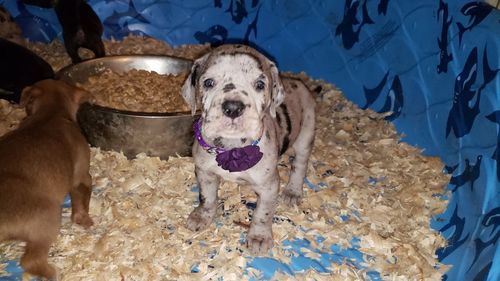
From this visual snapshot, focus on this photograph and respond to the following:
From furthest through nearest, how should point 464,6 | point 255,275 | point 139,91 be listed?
1. point 139,91
2. point 464,6
3. point 255,275

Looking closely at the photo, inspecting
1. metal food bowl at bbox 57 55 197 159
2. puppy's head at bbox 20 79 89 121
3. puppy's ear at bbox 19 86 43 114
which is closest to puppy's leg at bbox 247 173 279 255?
metal food bowl at bbox 57 55 197 159

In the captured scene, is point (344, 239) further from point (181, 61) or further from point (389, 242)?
point (181, 61)

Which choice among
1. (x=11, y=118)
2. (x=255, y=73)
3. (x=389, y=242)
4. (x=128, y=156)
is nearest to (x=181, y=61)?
(x=128, y=156)

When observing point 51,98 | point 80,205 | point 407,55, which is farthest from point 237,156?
point 407,55

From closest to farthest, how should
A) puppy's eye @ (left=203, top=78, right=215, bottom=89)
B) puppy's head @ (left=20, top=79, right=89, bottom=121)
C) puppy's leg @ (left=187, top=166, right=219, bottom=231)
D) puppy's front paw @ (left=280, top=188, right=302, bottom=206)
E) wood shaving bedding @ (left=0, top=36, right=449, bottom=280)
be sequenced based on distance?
puppy's eye @ (left=203, top=78, right=215, bottom=89)
wood shaving bedding @ (left=0, top=36, right=449, bottom=280)
puppy's leg @ (left=187, top=166, right=219, bottom=231)
puppy's head @ (left=20, top=79, right=89, bottom=121)
puppy's front paw @ (left=280, top=188, right=302, bottom=206)

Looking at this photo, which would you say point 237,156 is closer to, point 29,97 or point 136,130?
point 136,130

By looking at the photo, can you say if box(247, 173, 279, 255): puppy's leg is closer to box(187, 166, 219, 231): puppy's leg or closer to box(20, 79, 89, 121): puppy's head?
box(187, 166, 219, 231): puppy's leg

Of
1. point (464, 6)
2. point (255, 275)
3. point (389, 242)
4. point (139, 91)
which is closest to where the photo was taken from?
Answer: point (255, 275)
